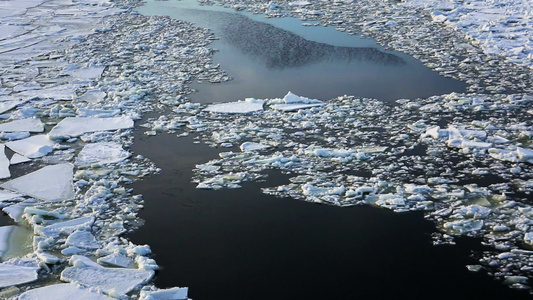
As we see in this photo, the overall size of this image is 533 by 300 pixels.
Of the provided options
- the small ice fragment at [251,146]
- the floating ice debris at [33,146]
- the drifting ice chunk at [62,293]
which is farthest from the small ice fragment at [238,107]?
the drifting ice chunk at [62,293]

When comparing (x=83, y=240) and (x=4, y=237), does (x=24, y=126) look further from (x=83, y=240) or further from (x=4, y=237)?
(x=83, y=240)

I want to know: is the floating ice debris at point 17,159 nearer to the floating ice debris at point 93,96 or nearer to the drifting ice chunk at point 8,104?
the drifting ice chunk at point 8,104

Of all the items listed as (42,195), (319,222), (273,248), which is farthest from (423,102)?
(42,195)

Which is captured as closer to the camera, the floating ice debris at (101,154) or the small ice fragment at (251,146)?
the floating ice debris at (101,154)

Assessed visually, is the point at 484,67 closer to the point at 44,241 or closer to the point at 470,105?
the point at 470,105

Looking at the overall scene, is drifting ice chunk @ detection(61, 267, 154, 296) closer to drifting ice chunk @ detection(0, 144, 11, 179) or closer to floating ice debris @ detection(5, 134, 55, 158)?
drifting ice chunk @ detection(0, 144, 11, 179)

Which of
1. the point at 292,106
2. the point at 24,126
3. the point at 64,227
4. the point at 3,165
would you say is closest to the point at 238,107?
the point at 292,106
